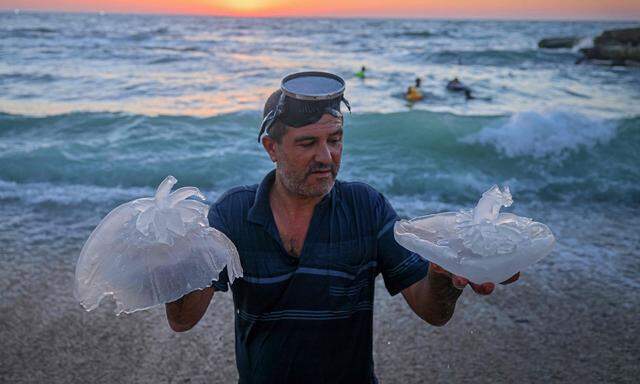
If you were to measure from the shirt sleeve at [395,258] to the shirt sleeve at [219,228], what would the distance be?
0.57 meters

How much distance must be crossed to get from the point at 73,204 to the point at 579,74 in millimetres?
24496

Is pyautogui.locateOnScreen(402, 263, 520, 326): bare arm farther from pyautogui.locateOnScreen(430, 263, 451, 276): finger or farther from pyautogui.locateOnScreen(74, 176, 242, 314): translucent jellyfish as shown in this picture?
pyautogui.locateOnScreen(74, 176, 242, 314): translucent jellyfish

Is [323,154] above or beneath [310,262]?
above

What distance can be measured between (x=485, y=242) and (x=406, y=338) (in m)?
2.38

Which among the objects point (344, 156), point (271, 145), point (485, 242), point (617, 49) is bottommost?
point (617, 49)

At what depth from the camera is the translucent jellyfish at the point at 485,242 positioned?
1.50 metres

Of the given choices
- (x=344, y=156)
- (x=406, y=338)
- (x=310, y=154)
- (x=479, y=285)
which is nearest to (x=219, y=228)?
(x=310, y=154)

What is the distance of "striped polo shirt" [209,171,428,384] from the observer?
181 centimetres

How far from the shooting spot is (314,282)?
5.93 feet

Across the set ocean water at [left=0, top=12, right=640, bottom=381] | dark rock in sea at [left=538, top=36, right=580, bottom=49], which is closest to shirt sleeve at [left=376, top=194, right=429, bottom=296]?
ocean water at [left=0, top=12, right=640, bottom=381]

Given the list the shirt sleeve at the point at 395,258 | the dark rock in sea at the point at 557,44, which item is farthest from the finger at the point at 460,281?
the dark rock in sea at the point at 557,44

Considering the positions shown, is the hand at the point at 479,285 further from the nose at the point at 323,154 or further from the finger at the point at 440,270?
the nose at the point at 323,154

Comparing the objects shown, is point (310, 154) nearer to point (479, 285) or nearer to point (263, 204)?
point (263, 204)

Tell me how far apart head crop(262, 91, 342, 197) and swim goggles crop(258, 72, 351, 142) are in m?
0.02
